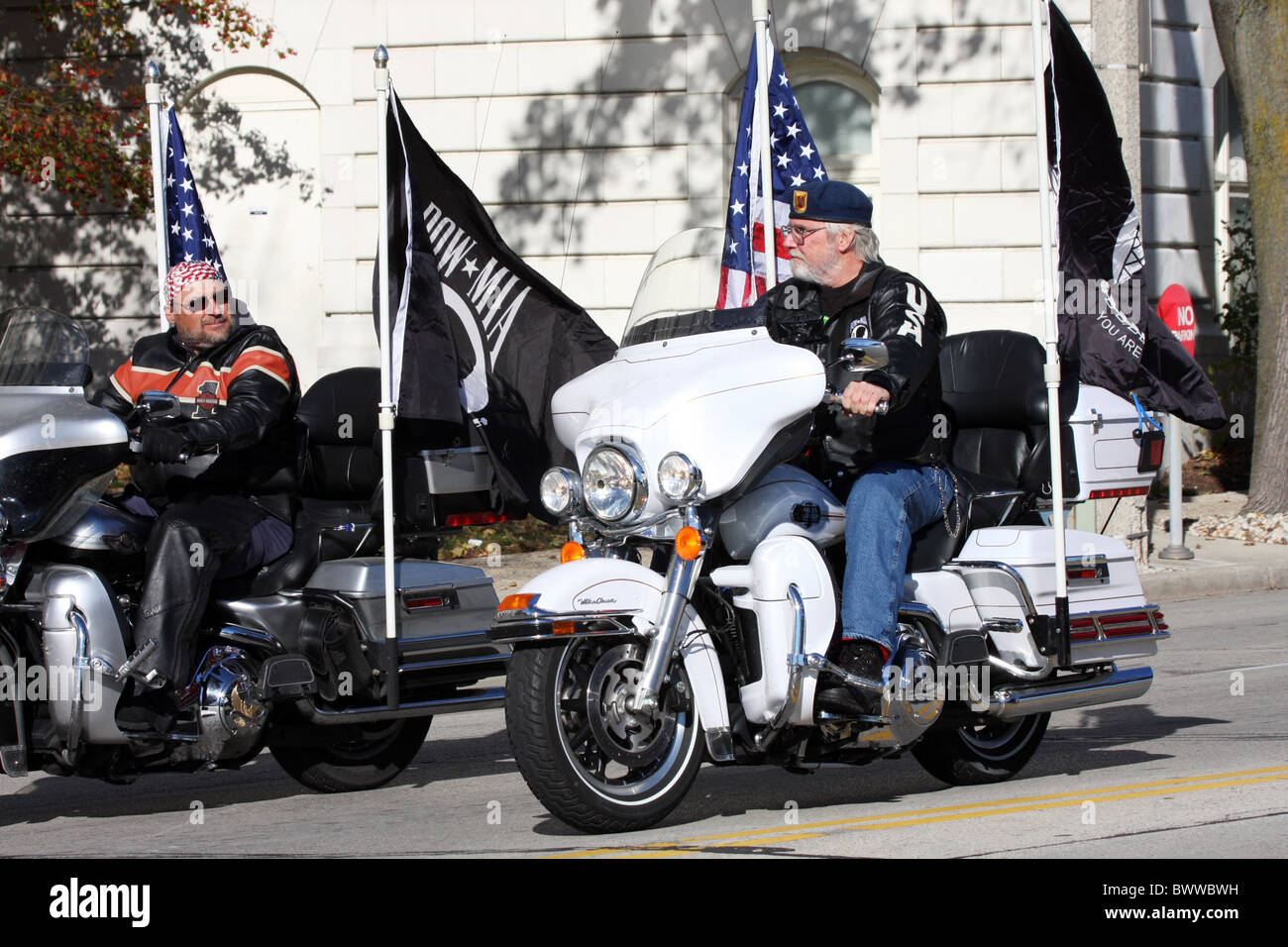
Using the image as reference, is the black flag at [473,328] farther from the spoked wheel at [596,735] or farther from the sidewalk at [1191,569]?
the sidewalk at [1191,569]

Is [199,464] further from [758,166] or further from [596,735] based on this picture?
[758,166]

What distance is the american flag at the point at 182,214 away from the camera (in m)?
9.07

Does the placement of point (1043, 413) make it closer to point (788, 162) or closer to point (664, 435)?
point (664, 435)

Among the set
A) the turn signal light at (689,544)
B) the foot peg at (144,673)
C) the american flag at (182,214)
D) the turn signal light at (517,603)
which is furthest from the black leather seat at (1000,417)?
the american flag at (182,214)

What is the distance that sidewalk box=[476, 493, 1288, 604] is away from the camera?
517 inches

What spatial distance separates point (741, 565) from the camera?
5.61m

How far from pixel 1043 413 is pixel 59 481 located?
3.58 metres

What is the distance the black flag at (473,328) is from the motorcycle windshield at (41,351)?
4.32ft

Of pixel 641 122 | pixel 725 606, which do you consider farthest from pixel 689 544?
pixel 641 122

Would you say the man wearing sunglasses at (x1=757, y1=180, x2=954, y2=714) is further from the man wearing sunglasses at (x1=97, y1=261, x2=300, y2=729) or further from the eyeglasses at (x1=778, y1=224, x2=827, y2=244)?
the man wearing sunglasses at (x1=97, y1=261, x2=300, y2=729)

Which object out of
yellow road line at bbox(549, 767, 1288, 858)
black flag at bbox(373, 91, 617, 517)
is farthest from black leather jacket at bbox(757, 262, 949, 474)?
black flag at bbox(373, 91, 617, 517)
